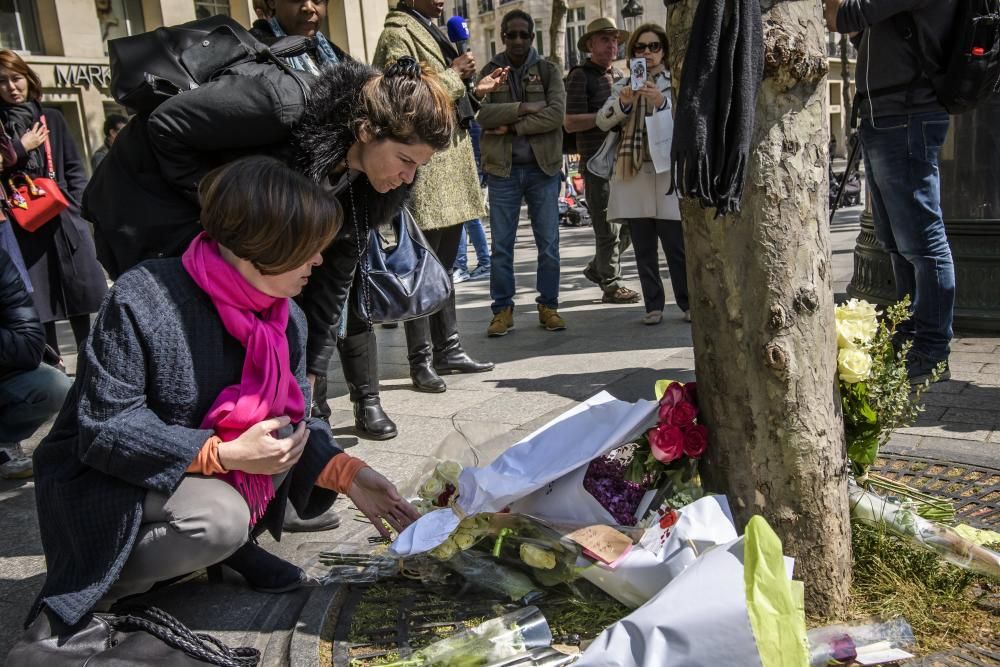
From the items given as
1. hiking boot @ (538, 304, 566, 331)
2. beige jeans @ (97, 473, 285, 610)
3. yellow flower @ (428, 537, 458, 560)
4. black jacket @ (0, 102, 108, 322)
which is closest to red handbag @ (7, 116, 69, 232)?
black jacket @ (0, 102, 108, 322)

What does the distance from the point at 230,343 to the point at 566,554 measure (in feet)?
3.34

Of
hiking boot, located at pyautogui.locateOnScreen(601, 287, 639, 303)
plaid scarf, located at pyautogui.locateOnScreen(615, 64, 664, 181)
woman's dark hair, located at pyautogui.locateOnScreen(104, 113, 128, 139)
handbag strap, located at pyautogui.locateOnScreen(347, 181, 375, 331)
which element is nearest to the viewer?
handbag strap, located at pyautogui.locateOnScreen(347, 181, 375, 331)

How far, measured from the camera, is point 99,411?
2.08m

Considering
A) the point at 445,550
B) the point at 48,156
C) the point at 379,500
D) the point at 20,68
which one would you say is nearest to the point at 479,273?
the point at 48,156

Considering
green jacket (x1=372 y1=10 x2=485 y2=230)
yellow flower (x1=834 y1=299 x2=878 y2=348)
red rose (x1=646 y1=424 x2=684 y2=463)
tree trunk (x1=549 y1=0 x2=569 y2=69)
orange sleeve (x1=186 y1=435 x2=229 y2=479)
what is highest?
tree trunk (x1=549 y1=0 x2=569 y2=69)

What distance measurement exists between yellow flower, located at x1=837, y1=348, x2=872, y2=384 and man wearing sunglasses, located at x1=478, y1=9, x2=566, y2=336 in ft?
11.8

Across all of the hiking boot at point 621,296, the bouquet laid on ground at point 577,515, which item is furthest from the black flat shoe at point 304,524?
the hiking boot at point 621,296

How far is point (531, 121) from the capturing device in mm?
5902

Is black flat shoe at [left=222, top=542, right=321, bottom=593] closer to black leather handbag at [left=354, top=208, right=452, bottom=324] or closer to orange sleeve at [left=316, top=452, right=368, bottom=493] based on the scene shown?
orange sleeve at [left=316, top=452, right=368, bottom=493]

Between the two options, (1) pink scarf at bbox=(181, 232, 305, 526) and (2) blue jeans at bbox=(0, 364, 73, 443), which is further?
(2) blue jeans at bbox=(0, 364, 73, 443)

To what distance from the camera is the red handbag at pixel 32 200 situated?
4.86 meters

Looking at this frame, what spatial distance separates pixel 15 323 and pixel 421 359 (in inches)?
79.8

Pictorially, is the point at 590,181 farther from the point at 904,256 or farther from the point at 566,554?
the point at 566,554

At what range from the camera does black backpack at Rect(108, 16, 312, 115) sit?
2.62 m
